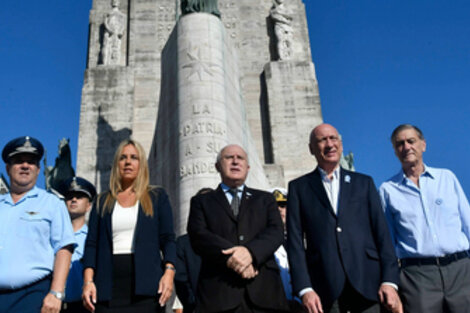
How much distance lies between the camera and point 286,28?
15328 mm

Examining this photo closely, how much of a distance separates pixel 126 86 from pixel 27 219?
11468mm

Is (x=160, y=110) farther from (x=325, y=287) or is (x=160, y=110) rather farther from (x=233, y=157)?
(x=325, y=287)

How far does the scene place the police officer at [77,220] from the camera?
12.9ft

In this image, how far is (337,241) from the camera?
3049 millimetres

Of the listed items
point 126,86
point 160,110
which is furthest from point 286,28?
point 160,110

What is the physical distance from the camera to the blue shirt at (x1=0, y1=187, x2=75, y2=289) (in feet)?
9.78

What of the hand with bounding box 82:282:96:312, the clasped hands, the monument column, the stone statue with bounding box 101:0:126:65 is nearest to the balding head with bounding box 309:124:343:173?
the clasped hands

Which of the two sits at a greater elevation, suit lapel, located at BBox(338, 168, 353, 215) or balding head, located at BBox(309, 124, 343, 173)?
balding head, located at BBox(309, 124, 343, 173)

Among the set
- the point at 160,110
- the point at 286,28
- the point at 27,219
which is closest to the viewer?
the point at 27,219

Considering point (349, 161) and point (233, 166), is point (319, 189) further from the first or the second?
point (349, 161)

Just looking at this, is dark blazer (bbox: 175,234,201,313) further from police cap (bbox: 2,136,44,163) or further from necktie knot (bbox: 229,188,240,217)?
police cap (bbox: 2,136,44,163)

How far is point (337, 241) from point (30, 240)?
2114 mm

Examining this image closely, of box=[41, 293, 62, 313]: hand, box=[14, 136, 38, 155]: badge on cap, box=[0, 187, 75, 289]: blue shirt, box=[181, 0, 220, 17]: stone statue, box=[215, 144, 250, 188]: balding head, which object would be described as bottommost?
box=[41, 293, 62, 313]: hand

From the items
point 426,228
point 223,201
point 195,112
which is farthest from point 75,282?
point 195,112
